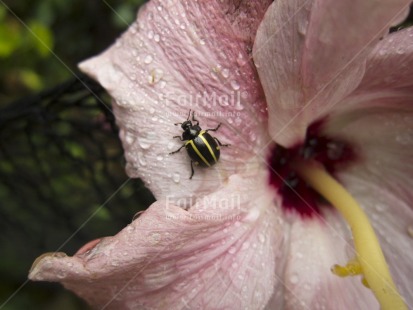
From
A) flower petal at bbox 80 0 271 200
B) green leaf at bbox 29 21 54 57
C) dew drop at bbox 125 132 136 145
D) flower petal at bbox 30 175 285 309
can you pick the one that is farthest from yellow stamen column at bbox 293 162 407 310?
green leaf at bbox 29 21 54 57

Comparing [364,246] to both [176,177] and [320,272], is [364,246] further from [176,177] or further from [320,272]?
[176,177]

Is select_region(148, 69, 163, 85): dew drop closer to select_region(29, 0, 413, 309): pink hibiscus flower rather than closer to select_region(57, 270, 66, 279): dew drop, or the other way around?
select_region(29, 0, 413, 309): pink hibiscus flower

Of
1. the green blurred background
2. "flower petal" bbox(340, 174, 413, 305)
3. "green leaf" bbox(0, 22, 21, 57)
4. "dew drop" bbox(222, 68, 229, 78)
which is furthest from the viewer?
"green leaf" bbox(0, 22, 21, 57)

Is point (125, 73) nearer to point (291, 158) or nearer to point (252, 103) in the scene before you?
point (252, 103)

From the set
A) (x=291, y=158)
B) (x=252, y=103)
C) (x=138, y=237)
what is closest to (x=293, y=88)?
(x=252, y=103)

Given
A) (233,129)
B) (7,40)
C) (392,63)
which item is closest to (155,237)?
(233,129)

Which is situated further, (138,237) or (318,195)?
(318,195)
